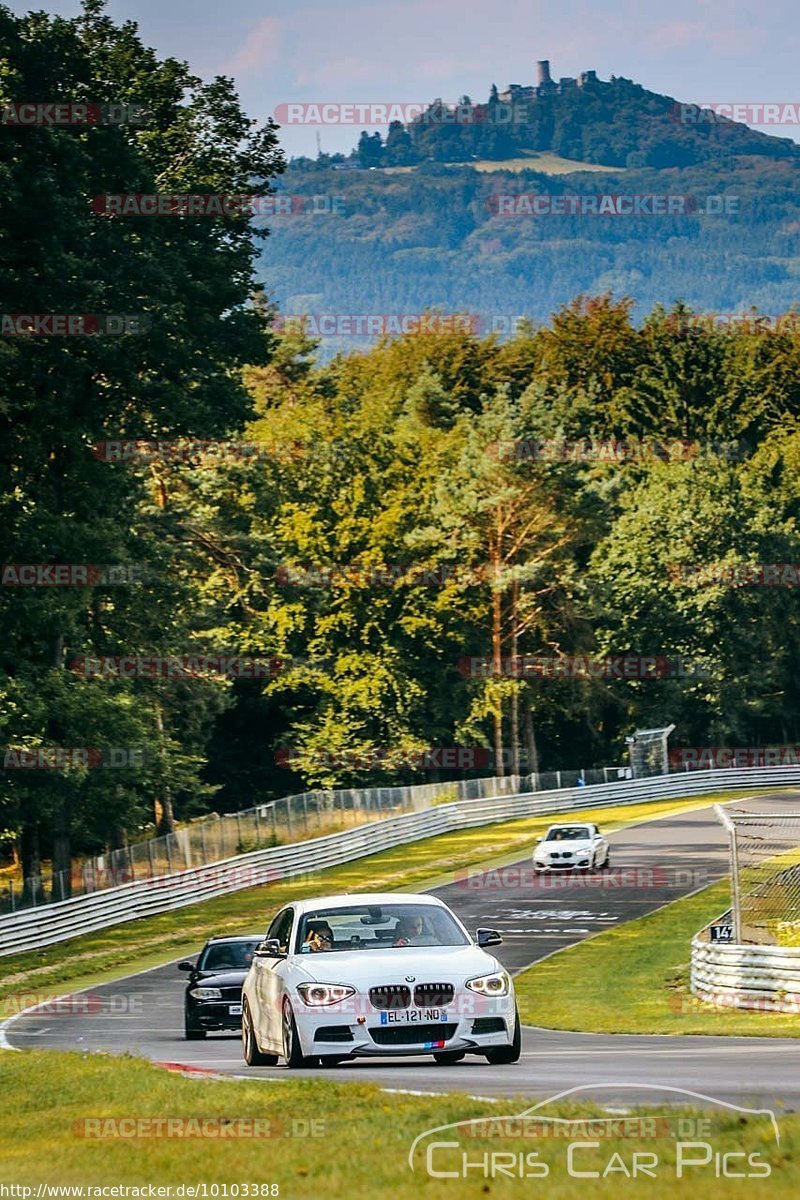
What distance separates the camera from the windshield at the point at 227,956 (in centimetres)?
2511

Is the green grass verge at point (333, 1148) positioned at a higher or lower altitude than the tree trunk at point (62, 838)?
higher

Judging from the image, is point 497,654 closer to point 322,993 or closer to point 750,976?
point 750,976

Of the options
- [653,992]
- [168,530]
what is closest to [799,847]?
[653,992]

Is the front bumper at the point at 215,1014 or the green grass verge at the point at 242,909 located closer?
the front bumper at the point at 215,1014

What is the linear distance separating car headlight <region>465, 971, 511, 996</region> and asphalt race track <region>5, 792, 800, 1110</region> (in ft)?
1.85

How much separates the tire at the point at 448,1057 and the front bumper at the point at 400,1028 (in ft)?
0.95

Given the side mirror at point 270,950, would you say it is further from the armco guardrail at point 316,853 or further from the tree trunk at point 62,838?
the tree trunk at point 62,838

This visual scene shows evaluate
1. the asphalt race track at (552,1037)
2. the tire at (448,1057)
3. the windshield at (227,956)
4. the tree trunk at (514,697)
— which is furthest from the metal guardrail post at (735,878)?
the tree trunk at (514,697)

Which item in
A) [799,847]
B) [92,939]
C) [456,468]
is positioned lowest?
[92,939]

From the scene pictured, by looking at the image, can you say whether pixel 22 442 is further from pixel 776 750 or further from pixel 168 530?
pixel 776 750

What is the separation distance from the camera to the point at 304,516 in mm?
86000

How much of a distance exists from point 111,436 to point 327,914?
33.2m

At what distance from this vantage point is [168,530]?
210ft

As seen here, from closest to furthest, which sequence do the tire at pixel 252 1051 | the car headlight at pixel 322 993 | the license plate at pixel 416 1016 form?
the license plate at pixel 416 1016 → the car headlight at pixel 322 993 → the tire at pixel 252 1051
